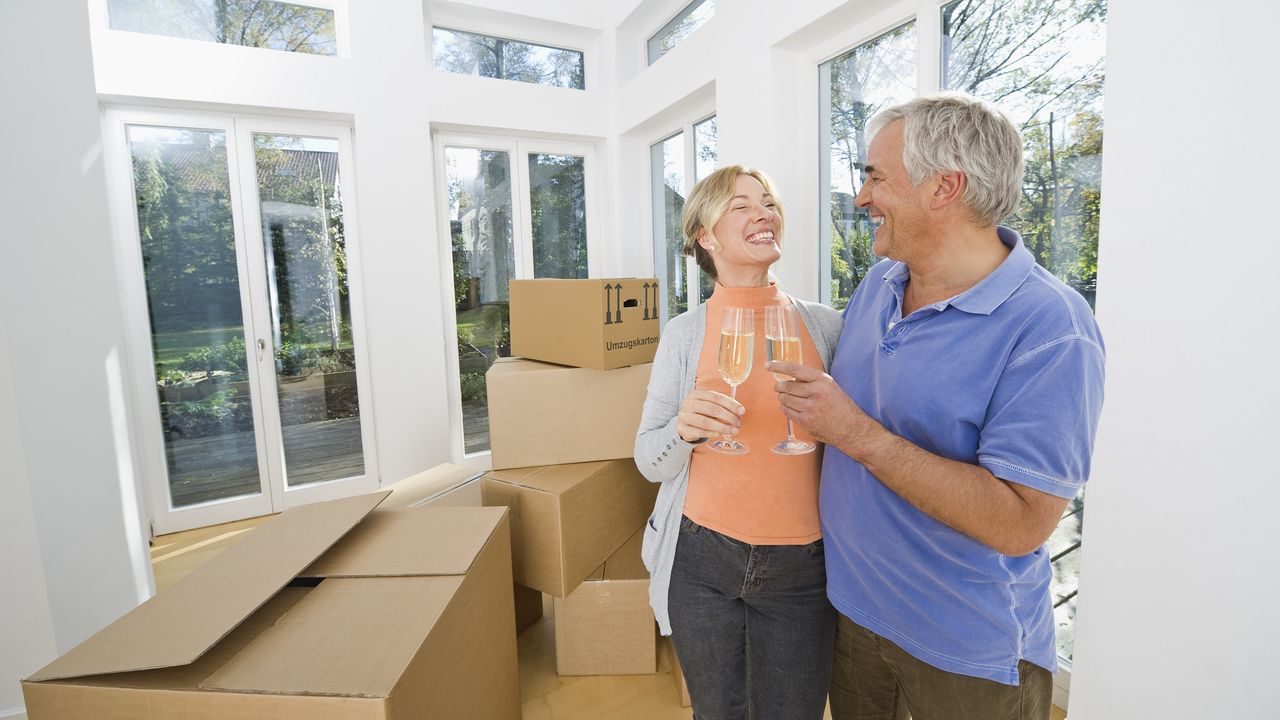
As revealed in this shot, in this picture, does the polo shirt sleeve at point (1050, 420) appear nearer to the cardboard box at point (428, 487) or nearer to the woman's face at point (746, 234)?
the woman's face at point (746, 234)

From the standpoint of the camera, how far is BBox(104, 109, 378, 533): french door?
3.07 metres

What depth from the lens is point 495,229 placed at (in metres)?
3.88

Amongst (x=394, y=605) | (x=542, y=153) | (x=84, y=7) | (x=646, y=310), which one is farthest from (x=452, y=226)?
(x=394, y=605)

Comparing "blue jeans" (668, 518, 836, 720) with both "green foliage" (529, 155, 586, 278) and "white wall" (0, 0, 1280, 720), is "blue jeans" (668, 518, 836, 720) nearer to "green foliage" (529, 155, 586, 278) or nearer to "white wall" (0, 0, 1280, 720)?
"white wall" (0, 0, 1280, 720)

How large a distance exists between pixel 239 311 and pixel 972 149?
3.65 metres

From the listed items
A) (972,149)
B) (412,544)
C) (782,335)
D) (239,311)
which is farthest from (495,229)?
(972,149)

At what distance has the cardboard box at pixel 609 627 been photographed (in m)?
1.94

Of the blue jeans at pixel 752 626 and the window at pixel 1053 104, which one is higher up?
the window at pixel 1053 104

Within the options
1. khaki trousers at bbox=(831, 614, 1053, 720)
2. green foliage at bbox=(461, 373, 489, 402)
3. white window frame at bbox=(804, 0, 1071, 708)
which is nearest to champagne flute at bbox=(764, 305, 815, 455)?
khaki trousers at bbox=(831, 614, 1053, 720)

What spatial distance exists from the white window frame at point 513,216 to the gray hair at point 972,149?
3254 mm

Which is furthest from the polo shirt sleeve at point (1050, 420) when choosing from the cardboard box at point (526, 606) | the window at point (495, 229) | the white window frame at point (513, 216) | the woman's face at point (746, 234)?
the window at point (495, 229)

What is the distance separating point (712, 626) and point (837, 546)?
0.28 m

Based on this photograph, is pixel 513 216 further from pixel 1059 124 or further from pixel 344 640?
pixel 344 640

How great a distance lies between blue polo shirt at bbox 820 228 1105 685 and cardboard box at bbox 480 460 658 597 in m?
0.85
